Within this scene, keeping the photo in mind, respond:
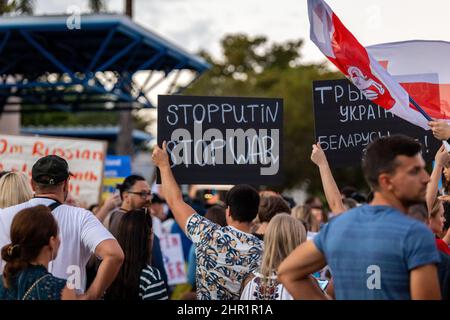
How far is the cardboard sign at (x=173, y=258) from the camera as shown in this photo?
1252 cm

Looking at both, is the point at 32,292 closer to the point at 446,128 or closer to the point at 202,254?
the point at 202,254

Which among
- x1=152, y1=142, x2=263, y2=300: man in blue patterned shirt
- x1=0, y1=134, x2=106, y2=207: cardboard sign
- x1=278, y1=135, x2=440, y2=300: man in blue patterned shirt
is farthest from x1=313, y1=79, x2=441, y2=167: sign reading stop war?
x1=0, y1=134, x2=106, y2=207: cardboard sign

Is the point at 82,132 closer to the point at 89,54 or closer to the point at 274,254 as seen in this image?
the point at 89,54

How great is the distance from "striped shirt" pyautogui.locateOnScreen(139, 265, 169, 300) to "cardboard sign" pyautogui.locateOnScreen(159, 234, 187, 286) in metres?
7.02

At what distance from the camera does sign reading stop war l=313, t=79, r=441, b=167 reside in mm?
6734

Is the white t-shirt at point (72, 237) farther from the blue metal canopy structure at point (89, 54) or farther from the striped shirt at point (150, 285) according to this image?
the blue metal canopy structure at point (89, 54)

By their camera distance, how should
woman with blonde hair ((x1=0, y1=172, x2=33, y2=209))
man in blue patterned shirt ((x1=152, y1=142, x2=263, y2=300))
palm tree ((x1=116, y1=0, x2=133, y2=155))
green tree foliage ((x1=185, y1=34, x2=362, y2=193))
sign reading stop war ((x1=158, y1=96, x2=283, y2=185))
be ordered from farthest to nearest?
green tree foliage ((x1=185, y1=34, x2=362, y2=193)) → palm tree ((x1=116, y1=0, x2=133, y2=155)) → sign reading stop war ((x1=158, y1=96, x2=283, y2=185)) → woman with blonde hair ((x1=0, y1=172, x2=33, y2=209)) → man in blue patterned shirt ((x1=152, y1=142, x2=263, y2=300))

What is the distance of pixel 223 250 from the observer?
5277 millimetres

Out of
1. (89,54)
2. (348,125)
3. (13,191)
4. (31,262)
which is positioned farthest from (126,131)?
(31,262)

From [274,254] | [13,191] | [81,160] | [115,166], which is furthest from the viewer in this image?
[115,166]

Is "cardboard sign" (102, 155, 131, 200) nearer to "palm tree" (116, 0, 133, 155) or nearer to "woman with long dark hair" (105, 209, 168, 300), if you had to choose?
"woman with long dark hair" (105, 209, 168, 300)

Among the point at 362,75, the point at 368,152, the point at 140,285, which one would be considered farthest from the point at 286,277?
the point at 362,75

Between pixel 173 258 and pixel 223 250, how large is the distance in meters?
7.51

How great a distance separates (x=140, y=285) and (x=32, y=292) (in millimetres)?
1317
